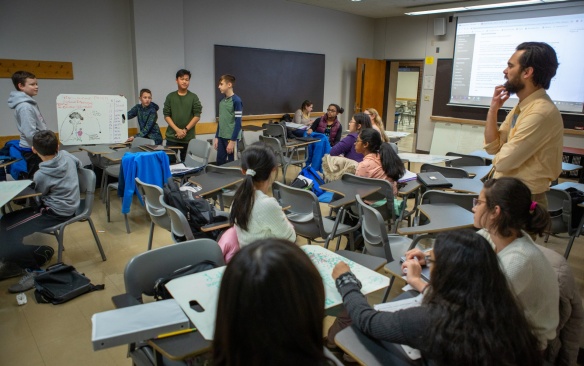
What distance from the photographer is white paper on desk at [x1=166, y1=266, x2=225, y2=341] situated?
1288 millimetres

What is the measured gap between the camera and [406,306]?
1418 millimetres

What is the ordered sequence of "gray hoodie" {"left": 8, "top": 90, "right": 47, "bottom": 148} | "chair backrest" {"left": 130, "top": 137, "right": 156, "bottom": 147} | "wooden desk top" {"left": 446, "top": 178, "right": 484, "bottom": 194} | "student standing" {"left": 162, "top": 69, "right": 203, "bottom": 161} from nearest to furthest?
1. "wooden desk top" {"left": 446, "top": 178, "right": 484, "bottom": 194}
2. "gray hoodie" {"left": 8, "top": 90, "right": 47, "bottom": 148}
3. "chair backrest" {"left": 130, "top": 137, "right": 156, "bottom": 147}
4. "student standing" {"left": 162, "top": 69, "right": 203, "bottom": 161}

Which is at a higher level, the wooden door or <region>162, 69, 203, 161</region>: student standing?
the wooden door

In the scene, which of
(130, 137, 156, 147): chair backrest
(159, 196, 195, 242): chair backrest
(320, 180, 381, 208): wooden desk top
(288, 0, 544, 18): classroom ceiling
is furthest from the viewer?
(288, 0, 544, 18): classroom ceiling

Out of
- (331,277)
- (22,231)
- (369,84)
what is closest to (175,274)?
(331,277)

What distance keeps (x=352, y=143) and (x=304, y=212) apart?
1560mm

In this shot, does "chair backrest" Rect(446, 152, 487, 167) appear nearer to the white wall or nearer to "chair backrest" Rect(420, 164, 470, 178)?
"chair backrest" Rect(420, 164, 470, 178)

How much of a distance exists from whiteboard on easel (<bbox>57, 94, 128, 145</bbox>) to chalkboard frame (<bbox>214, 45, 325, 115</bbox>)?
2.02 meters

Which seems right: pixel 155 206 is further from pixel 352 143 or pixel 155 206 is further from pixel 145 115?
pixel 145 115

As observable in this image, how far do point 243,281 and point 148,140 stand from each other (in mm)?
4507

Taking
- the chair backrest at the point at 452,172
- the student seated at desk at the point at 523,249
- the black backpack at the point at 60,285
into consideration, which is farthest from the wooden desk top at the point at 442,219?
the black backpack at the point at 60,285

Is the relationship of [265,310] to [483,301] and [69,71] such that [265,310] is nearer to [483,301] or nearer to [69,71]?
[483,301]

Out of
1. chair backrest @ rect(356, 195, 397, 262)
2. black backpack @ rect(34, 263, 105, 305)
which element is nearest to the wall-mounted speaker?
chair backrest @ rect(356, 195, 397, 262)

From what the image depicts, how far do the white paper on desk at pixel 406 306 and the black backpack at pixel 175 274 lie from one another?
75cm
